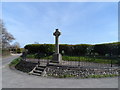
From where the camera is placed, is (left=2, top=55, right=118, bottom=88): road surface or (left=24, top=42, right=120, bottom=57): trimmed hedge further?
(left=24, top=42, right=120, bottom=57): trimmed hedge

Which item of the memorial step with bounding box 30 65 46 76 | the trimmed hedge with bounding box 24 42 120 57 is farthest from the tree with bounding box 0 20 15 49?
the memorial step with bounding box 30 65 46 76

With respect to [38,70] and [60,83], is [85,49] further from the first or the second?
[60,83]

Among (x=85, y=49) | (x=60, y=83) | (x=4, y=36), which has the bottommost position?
→ (x=60, y=83)

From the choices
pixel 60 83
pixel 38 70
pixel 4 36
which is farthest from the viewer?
pixel 4 36

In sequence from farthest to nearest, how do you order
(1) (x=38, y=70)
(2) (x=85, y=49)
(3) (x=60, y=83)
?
(2) (x=85, y=49) < (1) (x=38, y=70) < (3) (x=60, y=83)

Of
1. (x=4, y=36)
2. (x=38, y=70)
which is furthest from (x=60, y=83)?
(x=4, y=36)

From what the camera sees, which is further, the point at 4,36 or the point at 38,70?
the point at 4,36

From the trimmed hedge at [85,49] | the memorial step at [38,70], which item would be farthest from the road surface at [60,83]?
the trimmed hedge at [85,49]

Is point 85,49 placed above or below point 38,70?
above

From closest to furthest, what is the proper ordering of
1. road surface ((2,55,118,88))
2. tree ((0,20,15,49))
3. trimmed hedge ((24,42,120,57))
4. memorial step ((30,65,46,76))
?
road surface ((2,55,118,88))
memorial step ((30,65,46,76))
trimmed hedge ((24,42,120,57))
tree ((0,20,15,49))

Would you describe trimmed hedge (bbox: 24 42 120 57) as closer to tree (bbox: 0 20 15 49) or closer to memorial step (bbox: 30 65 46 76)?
memorial step (bbox: 30 65 46 76)

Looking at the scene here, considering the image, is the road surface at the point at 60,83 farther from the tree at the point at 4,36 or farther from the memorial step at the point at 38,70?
the tree at the point at 4,36

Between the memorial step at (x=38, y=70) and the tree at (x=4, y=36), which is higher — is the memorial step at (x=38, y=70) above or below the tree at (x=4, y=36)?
below

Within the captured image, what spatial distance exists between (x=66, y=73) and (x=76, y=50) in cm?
1565
